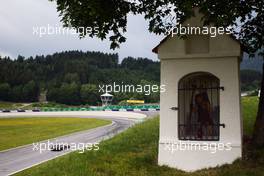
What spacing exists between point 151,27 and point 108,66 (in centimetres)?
11041

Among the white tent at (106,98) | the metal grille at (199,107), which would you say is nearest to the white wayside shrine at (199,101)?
the metal grille at (199,107)

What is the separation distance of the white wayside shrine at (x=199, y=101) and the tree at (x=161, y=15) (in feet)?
2.48

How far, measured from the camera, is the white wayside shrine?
9500 mm

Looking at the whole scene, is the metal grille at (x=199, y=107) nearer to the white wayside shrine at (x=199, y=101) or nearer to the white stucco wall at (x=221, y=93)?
the white wayside shrine at (x=199, y=101)

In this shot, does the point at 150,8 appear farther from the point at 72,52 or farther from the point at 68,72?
the point at 72,52

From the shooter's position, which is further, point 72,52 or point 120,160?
point 72,52

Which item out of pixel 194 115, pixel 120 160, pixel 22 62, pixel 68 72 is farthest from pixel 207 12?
pixel 22 62

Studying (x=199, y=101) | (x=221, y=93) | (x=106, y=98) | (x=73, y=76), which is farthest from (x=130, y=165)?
(x=73, y=76)

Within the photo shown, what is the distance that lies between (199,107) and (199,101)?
0.58ft

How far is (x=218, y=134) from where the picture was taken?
9.80 meters

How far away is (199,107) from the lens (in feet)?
33.9

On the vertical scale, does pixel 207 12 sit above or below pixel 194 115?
above

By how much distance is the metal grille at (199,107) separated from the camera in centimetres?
1011

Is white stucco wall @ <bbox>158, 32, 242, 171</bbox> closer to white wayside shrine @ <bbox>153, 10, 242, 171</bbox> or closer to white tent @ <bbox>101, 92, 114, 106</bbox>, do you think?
white wayside shrine @ <bbox>153, 10, 242, 171</bbox>
